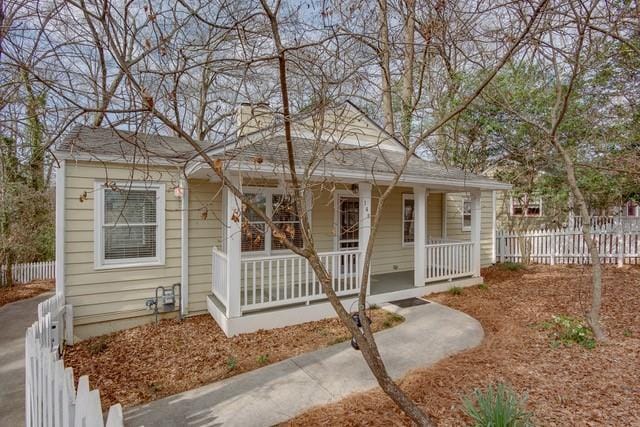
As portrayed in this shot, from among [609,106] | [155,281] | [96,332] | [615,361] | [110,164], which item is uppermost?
[609,106]

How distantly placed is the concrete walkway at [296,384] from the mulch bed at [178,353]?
30 cm

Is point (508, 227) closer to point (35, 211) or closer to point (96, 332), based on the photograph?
point (96, 332)

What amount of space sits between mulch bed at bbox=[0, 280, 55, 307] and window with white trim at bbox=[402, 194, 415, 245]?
11311 mm

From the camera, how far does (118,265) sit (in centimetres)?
579

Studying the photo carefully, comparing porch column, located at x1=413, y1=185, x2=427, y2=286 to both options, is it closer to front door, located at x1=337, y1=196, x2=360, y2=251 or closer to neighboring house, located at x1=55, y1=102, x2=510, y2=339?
neighboring house, located at x1=55, y1=102, x2=510, y2=339

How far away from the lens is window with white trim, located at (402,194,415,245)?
30.6ft

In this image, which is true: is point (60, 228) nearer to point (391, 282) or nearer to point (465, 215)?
point (391, 282)

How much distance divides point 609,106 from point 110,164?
1211 cm

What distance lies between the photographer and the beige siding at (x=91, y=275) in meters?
5.45

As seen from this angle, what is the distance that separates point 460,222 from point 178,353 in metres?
9.27

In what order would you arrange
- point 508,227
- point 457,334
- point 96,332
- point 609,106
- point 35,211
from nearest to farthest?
point 457,334 < point 96,332 < point 609,106 < point 35,211 < point 508,227

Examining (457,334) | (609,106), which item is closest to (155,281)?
(457,334)

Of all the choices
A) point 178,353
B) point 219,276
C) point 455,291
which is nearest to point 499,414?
point 178,353

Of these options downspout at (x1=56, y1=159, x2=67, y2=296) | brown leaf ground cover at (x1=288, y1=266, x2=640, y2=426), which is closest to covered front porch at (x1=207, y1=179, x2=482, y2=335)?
brown leaf ground cover at (x1=288, y1=266, x2=640, y2=426)
